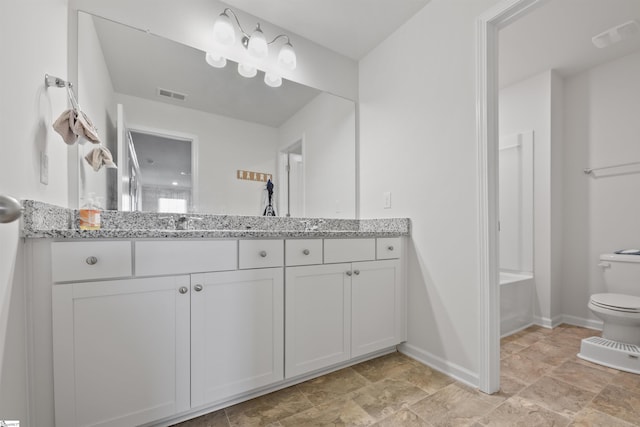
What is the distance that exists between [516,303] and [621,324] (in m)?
0.62

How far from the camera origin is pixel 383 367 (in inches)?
69.4

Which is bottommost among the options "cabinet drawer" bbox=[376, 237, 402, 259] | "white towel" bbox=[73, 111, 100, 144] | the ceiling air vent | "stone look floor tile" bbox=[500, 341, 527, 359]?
"stone look floor tile" bbox=[500, 341, 527, 359]

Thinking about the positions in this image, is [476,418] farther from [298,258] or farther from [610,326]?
[610,326]

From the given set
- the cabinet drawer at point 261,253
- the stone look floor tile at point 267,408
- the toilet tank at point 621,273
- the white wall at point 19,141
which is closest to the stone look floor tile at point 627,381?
the toilet tank at point 621,273

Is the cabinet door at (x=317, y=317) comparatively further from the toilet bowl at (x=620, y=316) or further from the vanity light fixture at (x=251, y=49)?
the toilet bowl at (x=620, y=316)

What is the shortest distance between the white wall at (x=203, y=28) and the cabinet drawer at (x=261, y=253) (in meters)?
1.29

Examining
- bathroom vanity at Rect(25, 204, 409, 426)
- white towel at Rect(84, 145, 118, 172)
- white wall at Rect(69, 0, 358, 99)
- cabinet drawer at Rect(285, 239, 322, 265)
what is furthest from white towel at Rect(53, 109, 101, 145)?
cabinet drawer at Rect(285, 239, 322, 265)

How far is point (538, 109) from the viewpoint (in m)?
2.65

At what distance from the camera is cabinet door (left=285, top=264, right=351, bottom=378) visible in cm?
148

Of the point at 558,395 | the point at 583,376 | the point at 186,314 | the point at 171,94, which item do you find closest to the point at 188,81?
the point at 171,94

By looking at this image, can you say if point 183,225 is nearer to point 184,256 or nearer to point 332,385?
point 184,256

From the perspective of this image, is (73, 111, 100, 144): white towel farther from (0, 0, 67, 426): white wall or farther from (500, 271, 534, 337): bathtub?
(500, 271, 534, 337): bathtub

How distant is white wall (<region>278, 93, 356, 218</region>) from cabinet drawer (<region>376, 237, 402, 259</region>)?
1.76ft

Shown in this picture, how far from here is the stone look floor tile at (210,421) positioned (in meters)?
1.24
